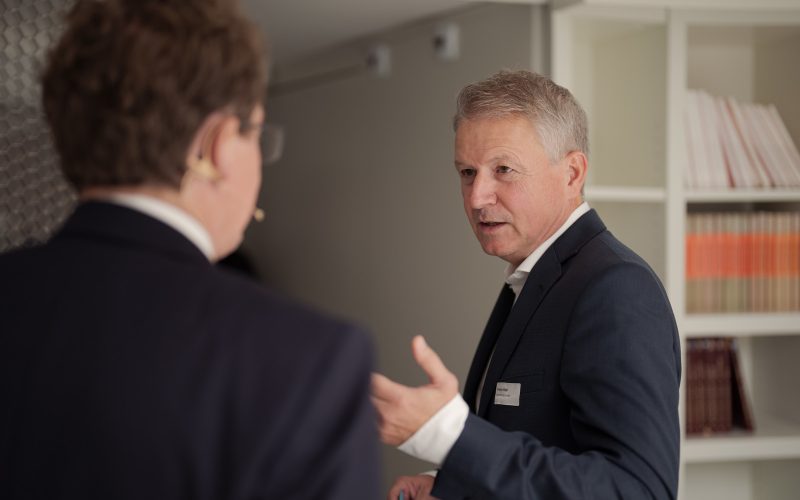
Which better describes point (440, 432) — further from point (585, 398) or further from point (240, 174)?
point (240, 174)

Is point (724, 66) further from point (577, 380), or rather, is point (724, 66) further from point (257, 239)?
point (257, 239)

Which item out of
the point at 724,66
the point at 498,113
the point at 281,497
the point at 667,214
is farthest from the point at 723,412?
the point at 281,497

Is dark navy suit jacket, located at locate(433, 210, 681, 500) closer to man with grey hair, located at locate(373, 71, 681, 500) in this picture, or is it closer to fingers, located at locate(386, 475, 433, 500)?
man with grey hair, located at locate(373, 71, 681, 500)

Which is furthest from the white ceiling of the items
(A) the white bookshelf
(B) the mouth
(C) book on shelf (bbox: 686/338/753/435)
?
(B) the mouth

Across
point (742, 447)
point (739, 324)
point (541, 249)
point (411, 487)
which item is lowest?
point (742, 447)

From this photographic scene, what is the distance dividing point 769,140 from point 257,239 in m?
3.41

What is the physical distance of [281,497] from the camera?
768 mm

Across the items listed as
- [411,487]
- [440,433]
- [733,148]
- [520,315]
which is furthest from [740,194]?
[440,433]

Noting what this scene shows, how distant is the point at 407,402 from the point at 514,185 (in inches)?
24.4

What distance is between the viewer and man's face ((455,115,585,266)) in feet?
5.66

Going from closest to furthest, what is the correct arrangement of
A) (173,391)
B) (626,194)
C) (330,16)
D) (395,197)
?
1. (173,391)
2. (626,194)
3. (330,16)
4. (395,197)

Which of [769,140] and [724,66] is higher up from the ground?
[724,66]

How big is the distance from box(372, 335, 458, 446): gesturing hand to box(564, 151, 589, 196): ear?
624mm

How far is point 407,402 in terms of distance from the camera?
50.4 inches
